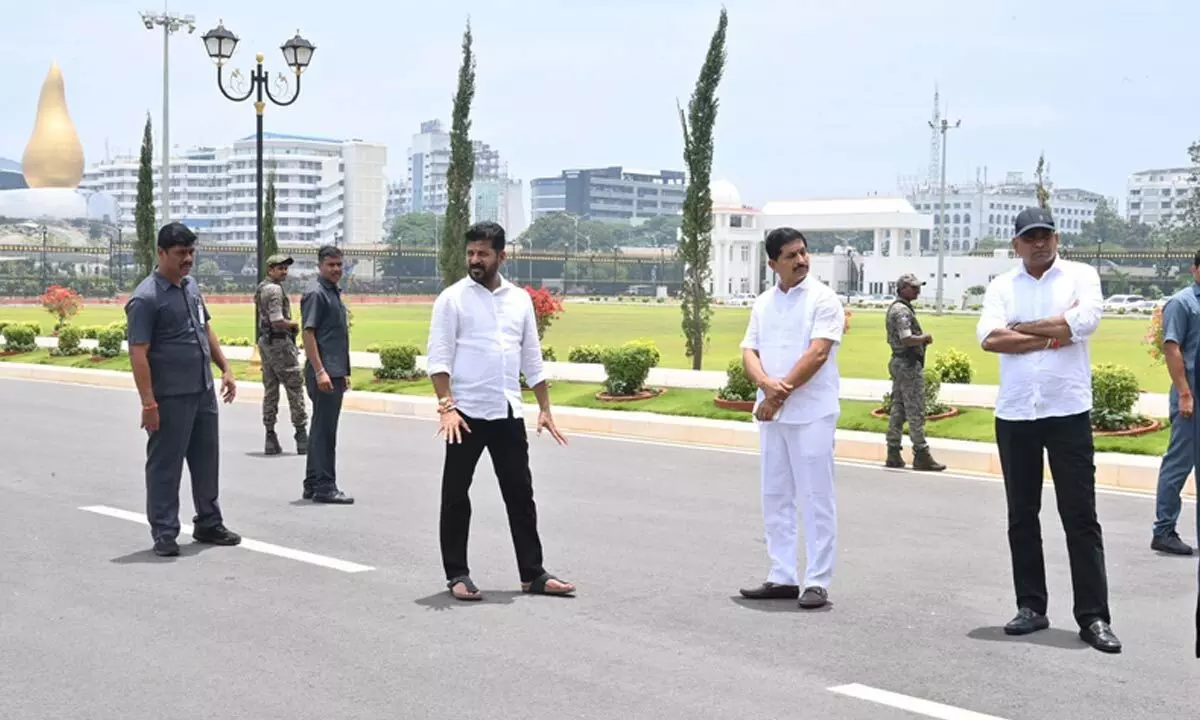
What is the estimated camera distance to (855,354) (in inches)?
1357

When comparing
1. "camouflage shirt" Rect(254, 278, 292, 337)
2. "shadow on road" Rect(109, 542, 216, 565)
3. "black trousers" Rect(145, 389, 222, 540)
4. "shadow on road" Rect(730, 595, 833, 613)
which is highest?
"camouflage shirt" Rect(254, 278, 292, 337)

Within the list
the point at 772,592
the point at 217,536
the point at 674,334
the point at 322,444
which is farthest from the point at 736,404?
the point at 674,334

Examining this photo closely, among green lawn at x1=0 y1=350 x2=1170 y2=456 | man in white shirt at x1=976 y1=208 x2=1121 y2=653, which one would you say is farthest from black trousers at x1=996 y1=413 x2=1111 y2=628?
green lawn at x1=0 y1=350 x2=1170 y2=456

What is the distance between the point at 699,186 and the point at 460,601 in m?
18.3

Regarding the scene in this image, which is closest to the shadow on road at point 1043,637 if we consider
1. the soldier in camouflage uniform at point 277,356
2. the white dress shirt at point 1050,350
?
the white dress shirt at point 1050,350

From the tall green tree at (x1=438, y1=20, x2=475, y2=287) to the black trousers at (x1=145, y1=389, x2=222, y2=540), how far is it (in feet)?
64.7

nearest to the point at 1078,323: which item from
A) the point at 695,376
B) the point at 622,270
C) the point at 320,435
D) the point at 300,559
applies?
the point at 300,559

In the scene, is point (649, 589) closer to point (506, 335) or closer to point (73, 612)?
point (506, 335)

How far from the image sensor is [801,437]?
7273mm

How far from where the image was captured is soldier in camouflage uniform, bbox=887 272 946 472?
1317cm

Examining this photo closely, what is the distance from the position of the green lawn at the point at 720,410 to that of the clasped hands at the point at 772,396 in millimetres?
7686

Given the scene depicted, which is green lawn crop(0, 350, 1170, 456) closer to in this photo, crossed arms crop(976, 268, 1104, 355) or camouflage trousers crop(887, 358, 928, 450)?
camouflage trousers crop(887, 358, 928, 450)

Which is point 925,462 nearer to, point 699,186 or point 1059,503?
point 1059,503

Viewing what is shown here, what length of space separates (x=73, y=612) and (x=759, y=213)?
11783cm
